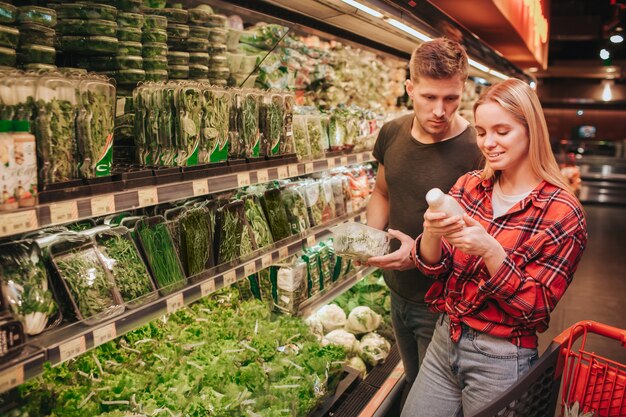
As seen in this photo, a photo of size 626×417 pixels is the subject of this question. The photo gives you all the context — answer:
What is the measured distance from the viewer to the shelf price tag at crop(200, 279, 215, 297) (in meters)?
1.80

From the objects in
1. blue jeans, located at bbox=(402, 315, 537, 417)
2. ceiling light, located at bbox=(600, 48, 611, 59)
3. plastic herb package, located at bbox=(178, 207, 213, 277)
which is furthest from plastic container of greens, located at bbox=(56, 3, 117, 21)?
ceiling light, located at bbox=(600, 48, 611, 59)

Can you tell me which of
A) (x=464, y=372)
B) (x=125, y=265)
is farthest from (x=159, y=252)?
(x=464, y=372)

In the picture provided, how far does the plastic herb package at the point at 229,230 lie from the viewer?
7.06 feet

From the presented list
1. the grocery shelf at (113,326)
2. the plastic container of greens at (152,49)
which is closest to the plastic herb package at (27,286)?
the grocery shelf at (113,326)

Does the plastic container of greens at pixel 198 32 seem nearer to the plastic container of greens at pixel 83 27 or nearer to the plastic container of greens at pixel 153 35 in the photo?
the plastic container of greens at pixel 153 35

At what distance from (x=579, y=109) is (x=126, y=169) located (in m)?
17.9

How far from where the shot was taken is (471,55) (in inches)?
150

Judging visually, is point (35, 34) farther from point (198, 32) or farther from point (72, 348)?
point (72, 348)

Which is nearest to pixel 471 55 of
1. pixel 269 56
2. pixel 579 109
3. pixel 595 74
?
pixel 269 56

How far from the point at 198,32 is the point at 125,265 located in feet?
3.45

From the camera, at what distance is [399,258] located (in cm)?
207

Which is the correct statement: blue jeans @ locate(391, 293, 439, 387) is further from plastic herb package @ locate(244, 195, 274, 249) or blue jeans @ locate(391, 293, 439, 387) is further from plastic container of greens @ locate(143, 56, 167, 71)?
plastic container of greens @ locate(143, 56, 167, 71)

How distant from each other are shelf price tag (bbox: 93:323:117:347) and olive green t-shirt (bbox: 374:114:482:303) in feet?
4.19

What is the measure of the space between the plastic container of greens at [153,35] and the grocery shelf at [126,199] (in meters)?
0.58
